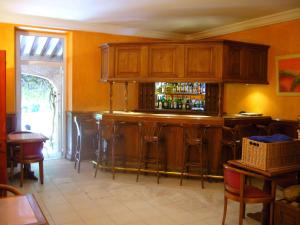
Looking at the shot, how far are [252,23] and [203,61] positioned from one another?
1609mm

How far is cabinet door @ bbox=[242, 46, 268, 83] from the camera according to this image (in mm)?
5859

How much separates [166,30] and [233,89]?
2144mm

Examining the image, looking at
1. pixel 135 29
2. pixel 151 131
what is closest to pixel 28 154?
pixel 151 131

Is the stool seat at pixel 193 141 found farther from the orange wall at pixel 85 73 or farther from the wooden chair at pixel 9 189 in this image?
the wooden chair at pixel 9 189

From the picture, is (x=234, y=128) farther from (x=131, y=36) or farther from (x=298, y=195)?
(x=131, y=36)

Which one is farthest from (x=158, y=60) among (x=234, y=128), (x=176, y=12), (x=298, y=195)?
(x=298, y=195)

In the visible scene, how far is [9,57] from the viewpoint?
603 centimetres

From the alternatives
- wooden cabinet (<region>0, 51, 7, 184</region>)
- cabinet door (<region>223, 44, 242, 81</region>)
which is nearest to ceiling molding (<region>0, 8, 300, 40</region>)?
cabinet door (<region>223, 44, 242, 81</region>)

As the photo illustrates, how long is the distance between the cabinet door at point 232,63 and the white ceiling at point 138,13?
2.30 ft

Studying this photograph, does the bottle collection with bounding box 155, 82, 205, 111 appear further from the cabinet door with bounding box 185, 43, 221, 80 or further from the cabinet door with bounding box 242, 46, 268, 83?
the cabinet door with bounding box 185, 43, 221, 80

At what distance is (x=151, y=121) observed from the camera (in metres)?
5.48

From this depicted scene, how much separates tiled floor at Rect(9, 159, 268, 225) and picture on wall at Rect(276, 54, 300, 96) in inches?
84.8

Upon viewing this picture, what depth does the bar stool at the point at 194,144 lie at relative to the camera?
16.8 feet

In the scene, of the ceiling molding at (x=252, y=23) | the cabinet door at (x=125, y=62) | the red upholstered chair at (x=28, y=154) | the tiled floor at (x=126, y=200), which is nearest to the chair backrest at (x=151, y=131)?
the tiled floor at (x=126, y=200)
